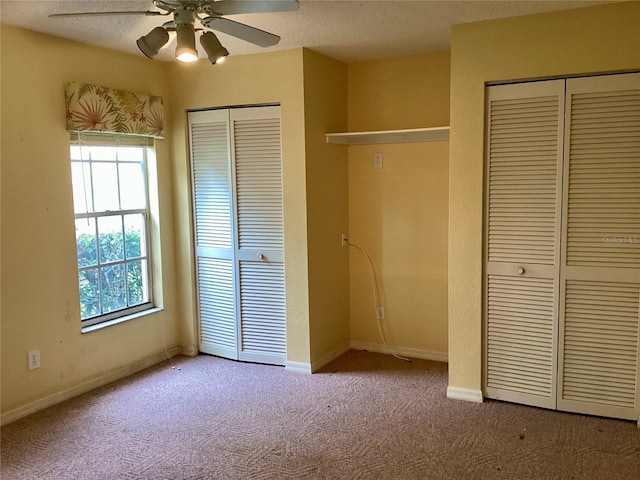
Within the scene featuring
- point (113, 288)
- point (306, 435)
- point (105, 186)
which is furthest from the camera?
point (113, 288)

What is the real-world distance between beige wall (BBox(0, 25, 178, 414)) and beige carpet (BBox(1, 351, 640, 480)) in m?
0.24

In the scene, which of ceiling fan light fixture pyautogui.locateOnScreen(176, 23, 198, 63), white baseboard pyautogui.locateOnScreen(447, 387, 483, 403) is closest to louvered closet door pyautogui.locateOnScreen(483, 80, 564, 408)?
white baseboard pyautogui.locateOnScreen(447, 387, 483, 403)

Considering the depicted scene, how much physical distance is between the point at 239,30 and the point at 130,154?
1.83m

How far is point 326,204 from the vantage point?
4160 mm

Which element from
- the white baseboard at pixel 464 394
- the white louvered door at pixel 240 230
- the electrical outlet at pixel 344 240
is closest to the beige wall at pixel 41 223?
the white louvered door at pixel 240 230

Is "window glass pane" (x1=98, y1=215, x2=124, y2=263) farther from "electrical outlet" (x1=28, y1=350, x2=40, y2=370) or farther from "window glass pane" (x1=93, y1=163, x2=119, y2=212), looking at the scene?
"electrical outlet" (x1=28, y1=350, x2=40, y2=370)

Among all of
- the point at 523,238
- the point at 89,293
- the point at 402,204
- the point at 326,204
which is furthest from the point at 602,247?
the point at 89,293

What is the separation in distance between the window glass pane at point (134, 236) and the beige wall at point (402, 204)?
1667 millimetres

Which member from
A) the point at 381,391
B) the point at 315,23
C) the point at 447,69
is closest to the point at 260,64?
the point at 315,23

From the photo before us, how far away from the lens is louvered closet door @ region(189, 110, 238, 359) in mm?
4188

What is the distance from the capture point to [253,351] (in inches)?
168

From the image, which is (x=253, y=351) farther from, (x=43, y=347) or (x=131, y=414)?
(x=43, y=347)

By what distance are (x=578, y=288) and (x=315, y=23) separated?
7.19 ft

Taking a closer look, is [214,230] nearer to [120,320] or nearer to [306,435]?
[120,320]
